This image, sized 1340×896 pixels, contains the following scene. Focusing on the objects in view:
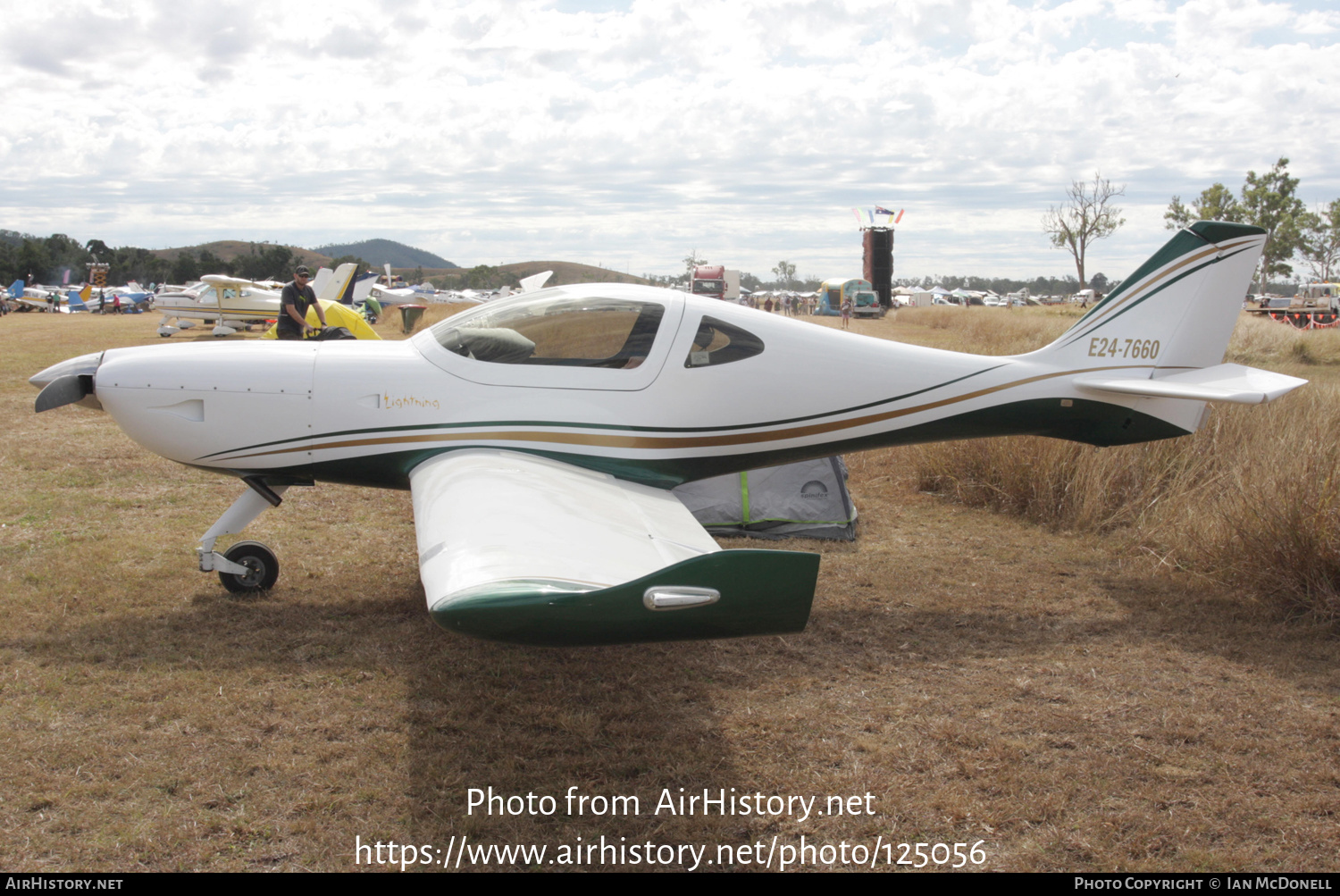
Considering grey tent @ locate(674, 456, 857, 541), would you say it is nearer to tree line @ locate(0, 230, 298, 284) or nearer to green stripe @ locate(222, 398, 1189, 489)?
green stripe @ locate(222, 398, 1189, 489)

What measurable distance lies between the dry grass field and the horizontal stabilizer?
825mm

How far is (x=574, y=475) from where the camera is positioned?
458 centimetres

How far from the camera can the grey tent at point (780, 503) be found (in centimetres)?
704

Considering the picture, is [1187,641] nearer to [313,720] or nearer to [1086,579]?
[1086,579]

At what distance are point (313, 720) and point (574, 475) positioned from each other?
175 cm

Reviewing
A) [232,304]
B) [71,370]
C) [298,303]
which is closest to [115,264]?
[232,304]

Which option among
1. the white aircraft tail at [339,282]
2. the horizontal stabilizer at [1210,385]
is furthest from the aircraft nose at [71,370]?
the white aircraft tail at [339,282]

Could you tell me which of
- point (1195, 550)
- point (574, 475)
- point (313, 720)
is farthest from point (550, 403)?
point (1195, 550)

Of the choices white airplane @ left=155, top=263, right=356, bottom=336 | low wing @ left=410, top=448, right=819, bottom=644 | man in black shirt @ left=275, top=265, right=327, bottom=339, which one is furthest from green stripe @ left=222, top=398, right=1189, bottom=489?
white airplane @ left=155, top=263, right=356, bottom=336

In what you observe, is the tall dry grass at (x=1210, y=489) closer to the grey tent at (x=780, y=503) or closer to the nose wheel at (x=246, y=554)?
the grey tent at (x=780, y=503)

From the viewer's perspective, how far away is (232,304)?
27.9 m

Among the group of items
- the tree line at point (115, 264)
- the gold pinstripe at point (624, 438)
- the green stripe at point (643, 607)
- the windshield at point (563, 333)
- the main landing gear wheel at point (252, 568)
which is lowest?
the main landing gear wheel at point (252, 568)

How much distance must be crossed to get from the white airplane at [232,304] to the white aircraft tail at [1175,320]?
1018 inches

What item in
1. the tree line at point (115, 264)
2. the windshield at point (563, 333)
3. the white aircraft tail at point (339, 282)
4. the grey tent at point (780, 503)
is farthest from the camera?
the tree line at point (115, 264)
